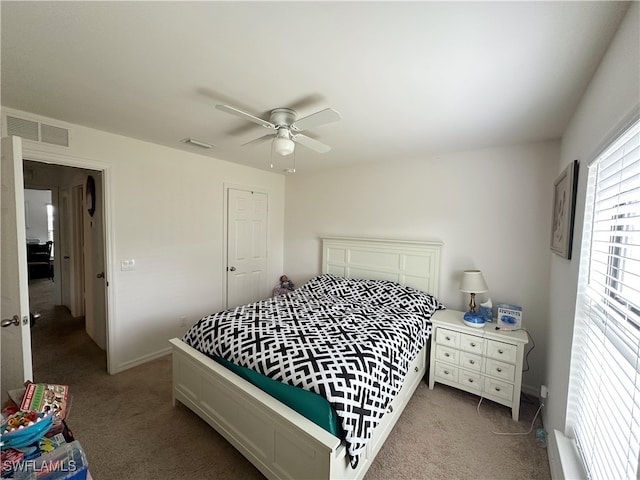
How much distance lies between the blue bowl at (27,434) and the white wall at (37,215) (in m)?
8.73

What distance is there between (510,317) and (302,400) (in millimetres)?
1978

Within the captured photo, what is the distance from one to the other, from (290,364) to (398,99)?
1.82 metres

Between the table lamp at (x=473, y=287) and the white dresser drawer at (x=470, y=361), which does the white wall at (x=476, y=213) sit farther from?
the white dresser drawer at (x=470, y=361)

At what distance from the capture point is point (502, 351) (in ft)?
7.18

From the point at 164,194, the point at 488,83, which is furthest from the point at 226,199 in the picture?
the point at 488,83

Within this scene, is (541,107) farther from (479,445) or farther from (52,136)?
(52,136)

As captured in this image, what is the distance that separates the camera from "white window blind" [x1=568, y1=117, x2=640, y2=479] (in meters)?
0.86

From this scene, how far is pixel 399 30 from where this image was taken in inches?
44.4

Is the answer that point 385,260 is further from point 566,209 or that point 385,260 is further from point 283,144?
point 283,144

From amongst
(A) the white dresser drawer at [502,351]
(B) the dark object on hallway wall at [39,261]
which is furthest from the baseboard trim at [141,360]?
(B) the dark object on hallway wall at [39,261]

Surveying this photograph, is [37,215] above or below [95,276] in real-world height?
above

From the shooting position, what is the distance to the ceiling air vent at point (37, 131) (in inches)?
79.4

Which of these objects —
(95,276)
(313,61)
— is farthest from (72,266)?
(313,61)

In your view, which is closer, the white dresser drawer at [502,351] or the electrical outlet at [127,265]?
the white dresser drawer at [502,351]
